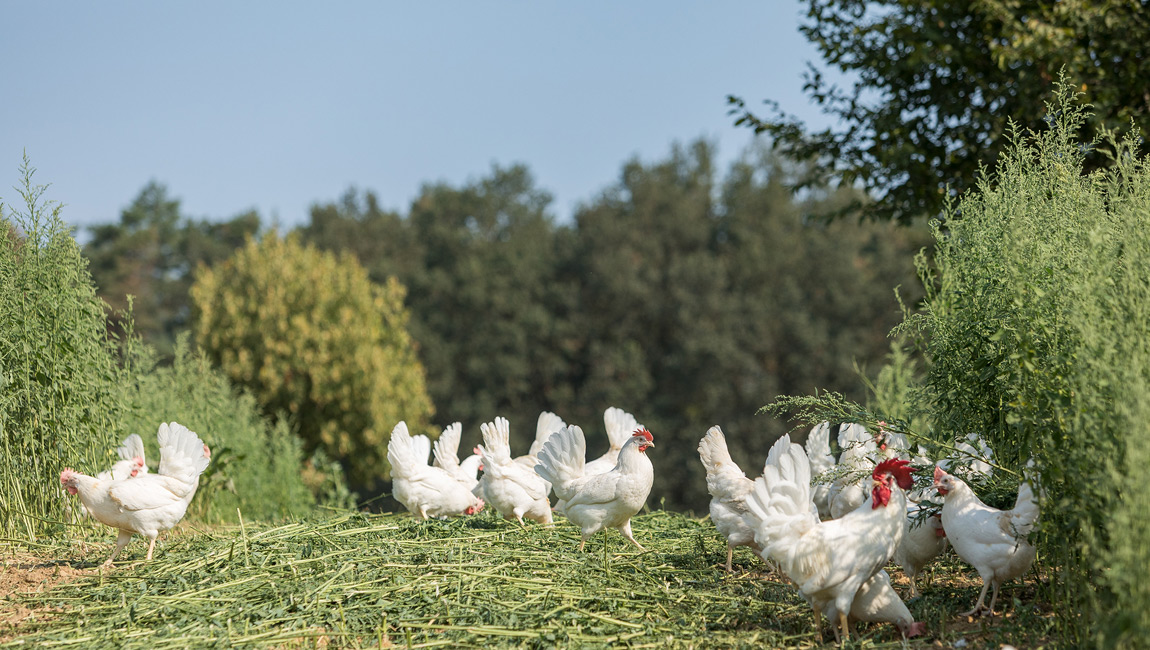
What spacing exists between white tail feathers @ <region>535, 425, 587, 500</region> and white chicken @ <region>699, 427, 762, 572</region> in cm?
101

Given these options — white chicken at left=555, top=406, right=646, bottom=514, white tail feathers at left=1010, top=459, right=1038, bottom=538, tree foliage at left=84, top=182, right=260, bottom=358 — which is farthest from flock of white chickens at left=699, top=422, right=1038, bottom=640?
tree foliage at left=84, top=182, right=260, bottom=358

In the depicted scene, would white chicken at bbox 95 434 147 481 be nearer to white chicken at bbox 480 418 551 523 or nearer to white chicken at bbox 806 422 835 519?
white chicken at bbox 480 418 551 523

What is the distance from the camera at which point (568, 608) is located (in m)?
4.51

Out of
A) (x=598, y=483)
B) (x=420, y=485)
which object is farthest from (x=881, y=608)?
(x=420, y=485)

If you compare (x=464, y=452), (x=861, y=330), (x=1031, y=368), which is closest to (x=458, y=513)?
(x=1031, y=368)

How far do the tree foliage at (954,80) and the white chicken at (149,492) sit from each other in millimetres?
6563

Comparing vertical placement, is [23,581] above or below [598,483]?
below

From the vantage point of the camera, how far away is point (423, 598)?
458 centimetres

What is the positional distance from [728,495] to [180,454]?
4.09 m

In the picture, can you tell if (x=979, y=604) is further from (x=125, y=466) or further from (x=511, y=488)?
(x=125, y=466)

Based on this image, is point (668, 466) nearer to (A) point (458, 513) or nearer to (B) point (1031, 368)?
(A) point (458, 513)

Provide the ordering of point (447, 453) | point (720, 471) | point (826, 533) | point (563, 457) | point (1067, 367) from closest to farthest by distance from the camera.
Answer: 1. point (1067, 367)
2. point (826, 533)
3. point (720, 471)
4. point (563, 457)
5. point (447, 453)

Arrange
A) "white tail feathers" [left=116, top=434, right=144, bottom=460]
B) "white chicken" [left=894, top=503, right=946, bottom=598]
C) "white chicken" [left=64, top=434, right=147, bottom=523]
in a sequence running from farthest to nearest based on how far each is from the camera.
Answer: "white tail feathers" [left=116, top=434, right=144, bottom=460], "white chicken" [left=64, top=434, right=147, bottom=523], "white chicken" [left=894, top=503, right=946, bottom=598]

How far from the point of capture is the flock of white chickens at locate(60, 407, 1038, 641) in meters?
4.40
